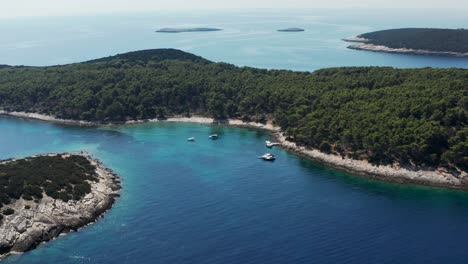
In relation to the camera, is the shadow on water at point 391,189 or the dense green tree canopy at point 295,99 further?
the dense green tree canopy at point 295,99

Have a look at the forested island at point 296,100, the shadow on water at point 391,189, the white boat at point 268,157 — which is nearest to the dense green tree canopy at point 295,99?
the forested island at point 296,100

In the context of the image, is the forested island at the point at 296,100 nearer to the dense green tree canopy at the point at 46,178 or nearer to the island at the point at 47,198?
the dense green tree canopy at the point at 46,178

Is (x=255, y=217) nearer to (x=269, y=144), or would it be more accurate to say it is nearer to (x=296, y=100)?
(x=269, y=144)

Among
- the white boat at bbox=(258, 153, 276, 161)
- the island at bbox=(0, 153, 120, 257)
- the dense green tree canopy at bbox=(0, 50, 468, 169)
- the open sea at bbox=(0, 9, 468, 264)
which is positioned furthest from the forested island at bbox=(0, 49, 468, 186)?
the island at bbox=(0, 153, 120, 257)

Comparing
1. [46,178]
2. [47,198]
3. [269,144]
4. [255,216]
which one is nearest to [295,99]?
[269,144]

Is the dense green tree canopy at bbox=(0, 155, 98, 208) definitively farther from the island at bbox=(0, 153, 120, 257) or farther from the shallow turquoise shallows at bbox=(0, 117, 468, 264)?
the shallow turquoise shallows at bbox=(0, 117, 468, 264)

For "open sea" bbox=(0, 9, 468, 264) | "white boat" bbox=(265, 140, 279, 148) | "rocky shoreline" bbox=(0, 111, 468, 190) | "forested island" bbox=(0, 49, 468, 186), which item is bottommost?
"open sea" bbox=(0, 9, 468, 264)

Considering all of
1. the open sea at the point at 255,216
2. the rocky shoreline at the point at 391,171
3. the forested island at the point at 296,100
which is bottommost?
the open sea at the point at 255,216
